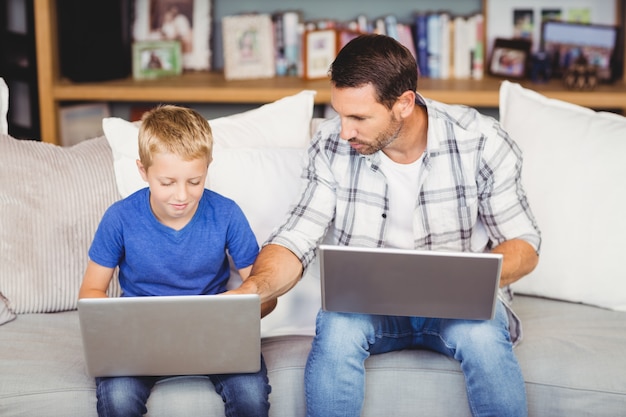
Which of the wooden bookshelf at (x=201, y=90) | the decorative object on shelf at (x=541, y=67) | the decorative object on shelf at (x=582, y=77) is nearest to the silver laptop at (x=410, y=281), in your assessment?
the wooden bookshelf at (x=201, y=90)

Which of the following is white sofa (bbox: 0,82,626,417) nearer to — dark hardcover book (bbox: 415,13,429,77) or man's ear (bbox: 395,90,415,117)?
man's ear (bbox: 395,90,415,117)

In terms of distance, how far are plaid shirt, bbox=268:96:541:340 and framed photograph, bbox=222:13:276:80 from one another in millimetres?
1306

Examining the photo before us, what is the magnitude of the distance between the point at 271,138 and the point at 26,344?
76 centimetres

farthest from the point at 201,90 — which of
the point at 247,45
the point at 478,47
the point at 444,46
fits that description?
the point at 478,47

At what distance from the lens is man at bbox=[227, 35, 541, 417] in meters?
1.65

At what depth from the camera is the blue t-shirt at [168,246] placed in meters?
1.72

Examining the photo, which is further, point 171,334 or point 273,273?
point 273,273

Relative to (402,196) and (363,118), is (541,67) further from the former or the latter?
(363,118)

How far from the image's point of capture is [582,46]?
121 inches

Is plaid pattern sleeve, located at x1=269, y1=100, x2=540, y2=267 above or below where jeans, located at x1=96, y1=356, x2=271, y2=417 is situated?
above

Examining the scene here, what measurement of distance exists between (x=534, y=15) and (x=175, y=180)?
199 centimetres

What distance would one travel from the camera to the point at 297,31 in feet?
10.3

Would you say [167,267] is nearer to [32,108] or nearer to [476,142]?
[476,142]

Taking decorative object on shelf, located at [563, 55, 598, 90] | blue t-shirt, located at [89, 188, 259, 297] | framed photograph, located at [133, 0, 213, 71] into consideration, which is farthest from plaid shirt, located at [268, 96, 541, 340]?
framed photograph, located at [133, 0, 213, 71]
